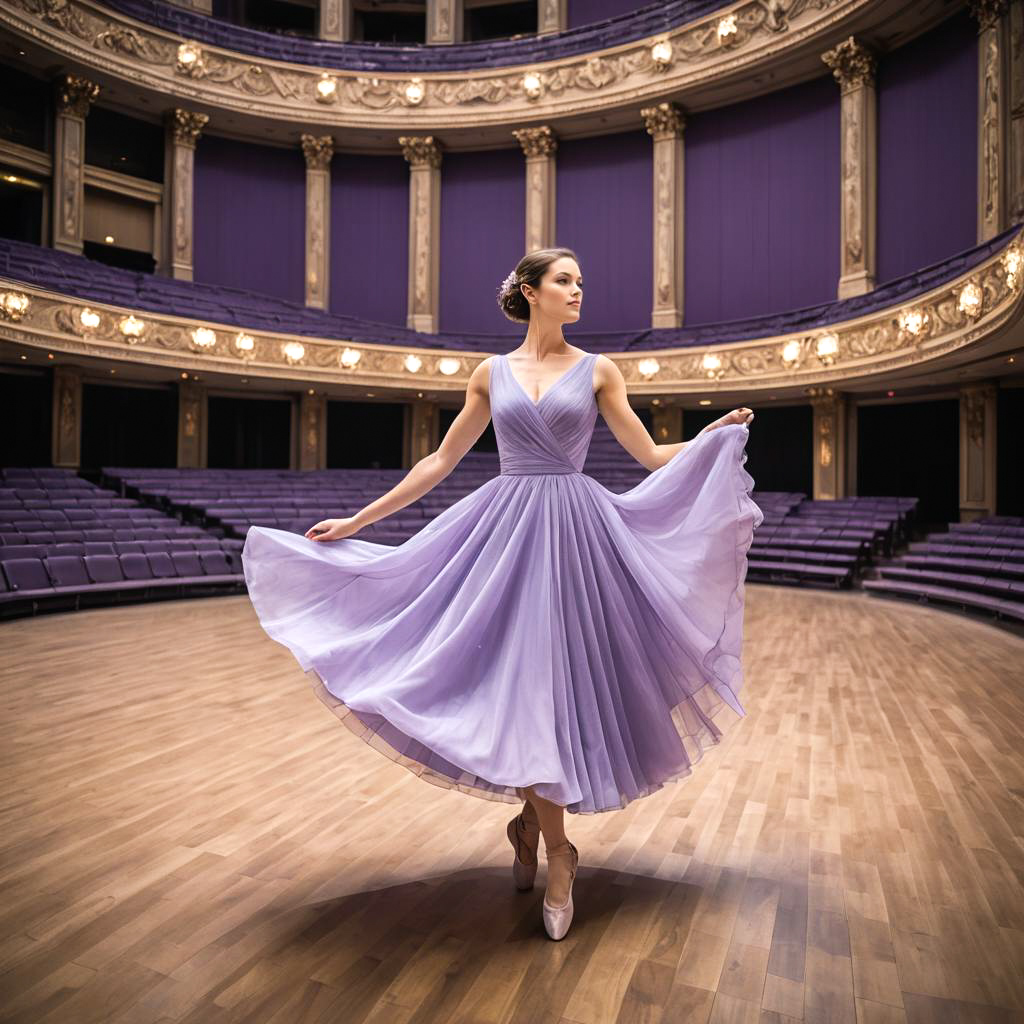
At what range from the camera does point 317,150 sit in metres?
19.9

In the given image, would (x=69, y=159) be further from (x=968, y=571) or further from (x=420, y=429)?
(x=968, y=571)

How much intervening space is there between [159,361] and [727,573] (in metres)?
14.0

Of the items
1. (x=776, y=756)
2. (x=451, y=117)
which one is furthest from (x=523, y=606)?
(x=451, y=117)

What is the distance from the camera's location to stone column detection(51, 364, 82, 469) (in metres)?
14.9

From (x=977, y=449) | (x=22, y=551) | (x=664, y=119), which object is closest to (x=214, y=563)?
(x=22, y=551)

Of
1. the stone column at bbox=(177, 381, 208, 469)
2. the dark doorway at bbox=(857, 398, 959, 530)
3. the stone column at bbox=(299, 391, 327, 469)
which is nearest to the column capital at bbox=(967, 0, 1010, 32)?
the dark doorway at bbox=(857, 398, 959, 530)

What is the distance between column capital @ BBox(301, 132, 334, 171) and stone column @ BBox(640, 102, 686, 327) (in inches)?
314

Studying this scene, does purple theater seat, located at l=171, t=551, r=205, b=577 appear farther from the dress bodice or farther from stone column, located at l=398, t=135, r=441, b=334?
stone column, located at l=398, t=135, r=441, b=334

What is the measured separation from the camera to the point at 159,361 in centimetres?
1395

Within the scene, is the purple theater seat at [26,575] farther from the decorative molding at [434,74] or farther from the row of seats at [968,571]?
the decorative molding at [434,74]

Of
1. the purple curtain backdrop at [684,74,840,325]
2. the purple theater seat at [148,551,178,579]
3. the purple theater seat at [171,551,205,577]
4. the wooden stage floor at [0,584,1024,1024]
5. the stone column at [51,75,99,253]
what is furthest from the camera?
the stone column at [51,75,99,253]

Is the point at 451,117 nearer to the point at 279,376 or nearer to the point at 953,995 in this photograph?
the point at 279,376

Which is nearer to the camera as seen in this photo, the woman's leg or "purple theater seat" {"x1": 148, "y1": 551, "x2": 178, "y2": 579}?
the woman's leg

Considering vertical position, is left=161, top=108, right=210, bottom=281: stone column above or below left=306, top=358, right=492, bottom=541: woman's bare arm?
above
